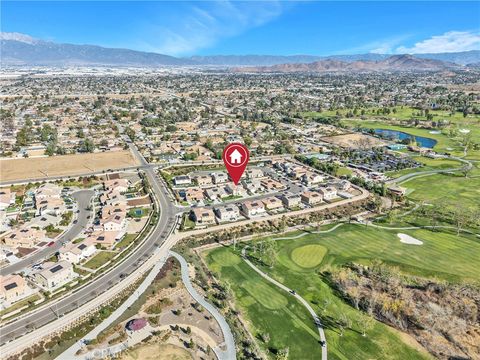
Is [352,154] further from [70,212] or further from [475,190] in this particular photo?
[70,212]

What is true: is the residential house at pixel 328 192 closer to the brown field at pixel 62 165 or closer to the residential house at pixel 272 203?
the residential house at pixel 272 203

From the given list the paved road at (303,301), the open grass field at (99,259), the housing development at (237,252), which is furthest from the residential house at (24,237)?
the paved road at (303,301)

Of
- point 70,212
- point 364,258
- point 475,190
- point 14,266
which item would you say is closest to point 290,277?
point 364,258

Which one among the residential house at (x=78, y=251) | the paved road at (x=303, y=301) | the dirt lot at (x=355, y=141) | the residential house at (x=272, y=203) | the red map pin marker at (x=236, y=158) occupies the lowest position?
the paved road at (x=303, y=301)

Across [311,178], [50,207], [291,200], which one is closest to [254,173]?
[311,178]

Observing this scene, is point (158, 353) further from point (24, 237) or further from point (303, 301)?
point (24, 237)

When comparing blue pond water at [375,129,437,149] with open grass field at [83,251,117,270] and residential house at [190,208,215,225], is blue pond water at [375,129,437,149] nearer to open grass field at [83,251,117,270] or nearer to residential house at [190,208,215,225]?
residential house at [190,208,215,225]

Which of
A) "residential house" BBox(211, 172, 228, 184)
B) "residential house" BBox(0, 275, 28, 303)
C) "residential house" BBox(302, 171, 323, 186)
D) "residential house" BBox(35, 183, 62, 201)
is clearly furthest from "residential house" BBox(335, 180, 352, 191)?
Result: "residential house" BBox(0, 275, 28, 303)
